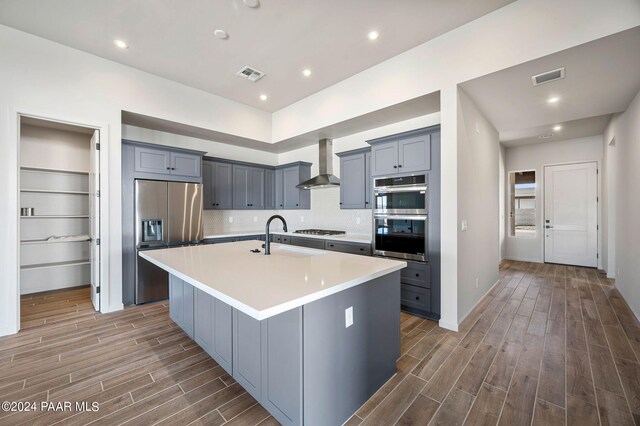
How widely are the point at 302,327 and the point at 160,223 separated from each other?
3423 mm

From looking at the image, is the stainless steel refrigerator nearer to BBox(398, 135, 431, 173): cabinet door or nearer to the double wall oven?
the double wall oven

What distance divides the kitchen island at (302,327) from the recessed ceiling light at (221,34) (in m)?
2.41

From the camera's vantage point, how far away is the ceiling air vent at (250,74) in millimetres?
3745

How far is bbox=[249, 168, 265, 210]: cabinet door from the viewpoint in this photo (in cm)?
560

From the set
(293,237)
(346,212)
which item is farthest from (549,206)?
(293,237)

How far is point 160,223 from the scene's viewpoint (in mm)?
3986

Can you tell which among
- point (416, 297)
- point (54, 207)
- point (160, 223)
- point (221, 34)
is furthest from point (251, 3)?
point (54, 207)

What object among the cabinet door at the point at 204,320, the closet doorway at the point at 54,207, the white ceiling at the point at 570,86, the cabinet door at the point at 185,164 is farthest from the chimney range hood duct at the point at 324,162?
the closet doorway at the point at 54,207

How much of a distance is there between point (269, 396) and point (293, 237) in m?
3.43

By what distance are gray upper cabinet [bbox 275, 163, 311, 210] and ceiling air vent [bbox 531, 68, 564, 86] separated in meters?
3.82

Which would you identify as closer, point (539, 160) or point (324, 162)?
point (324, 162)

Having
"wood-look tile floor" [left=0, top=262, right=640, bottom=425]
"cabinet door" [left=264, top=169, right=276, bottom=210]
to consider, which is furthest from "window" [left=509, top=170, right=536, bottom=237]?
"cabinet door" [left=264, top=169, right=276, bottom=210]

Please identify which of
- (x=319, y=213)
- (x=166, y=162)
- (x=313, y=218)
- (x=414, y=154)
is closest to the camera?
(x=414, y=154)

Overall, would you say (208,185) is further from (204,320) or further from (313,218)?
(204,320)
